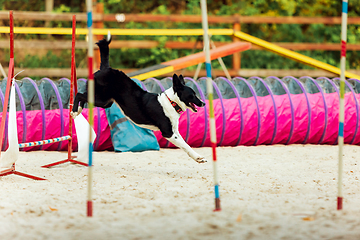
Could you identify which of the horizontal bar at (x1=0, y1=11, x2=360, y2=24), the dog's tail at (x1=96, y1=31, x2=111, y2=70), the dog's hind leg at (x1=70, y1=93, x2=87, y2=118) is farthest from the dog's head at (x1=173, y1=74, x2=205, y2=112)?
the horizontal bar at (x1=0, y1=11, x2=360, y2=24)

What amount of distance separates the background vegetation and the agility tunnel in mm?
5216

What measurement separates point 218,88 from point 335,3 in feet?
29.2

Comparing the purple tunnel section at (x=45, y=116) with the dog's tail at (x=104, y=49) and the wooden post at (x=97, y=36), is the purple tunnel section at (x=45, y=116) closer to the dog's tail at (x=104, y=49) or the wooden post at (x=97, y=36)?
the dog's tail at (x=104, y=49)

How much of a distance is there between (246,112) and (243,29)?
25.8 ft

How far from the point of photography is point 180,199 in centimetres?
328

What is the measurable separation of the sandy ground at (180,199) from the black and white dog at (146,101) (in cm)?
49

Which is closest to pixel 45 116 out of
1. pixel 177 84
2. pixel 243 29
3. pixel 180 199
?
pixel 177 84

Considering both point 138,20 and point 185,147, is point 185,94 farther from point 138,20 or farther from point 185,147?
point 138,20

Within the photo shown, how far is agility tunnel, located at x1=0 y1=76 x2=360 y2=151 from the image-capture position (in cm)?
559

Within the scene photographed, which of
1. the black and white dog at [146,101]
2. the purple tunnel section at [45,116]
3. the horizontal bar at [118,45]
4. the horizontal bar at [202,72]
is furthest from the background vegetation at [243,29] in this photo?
the black and white dog at [146,101]

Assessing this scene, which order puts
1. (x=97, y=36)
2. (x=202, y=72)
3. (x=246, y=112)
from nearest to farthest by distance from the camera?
(x=246, y=112)
(x=97, y=36)
(x=202, y=72)

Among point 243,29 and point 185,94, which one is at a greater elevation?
point 243,29

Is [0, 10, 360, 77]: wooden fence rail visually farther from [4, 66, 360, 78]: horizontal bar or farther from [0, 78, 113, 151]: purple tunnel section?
[0, 78, 113, 151]: purple tunnel section

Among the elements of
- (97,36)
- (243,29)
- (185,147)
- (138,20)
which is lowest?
(185,147)
